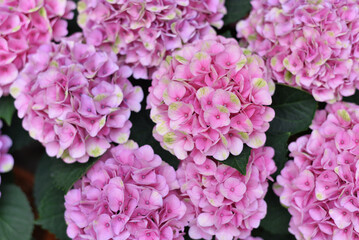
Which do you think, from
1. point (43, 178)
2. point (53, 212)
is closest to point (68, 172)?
point (53, 212)

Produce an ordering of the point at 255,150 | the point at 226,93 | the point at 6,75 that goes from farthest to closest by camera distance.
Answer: the point at 6,75 → the point at 255,150 → the point at 226,93

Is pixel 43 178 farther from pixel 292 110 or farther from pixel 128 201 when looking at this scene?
pixel 292 110

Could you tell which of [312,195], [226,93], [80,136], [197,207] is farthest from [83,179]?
[312,195]

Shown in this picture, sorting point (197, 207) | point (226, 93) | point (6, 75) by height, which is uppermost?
point (226, 93)

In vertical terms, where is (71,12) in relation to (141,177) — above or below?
above

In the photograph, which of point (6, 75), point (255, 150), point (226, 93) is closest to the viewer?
point (226, 93)

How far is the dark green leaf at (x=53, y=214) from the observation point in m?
1.04

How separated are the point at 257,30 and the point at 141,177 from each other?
0.42m

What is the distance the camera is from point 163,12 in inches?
37.5

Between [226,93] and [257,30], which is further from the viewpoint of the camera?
[257,30]

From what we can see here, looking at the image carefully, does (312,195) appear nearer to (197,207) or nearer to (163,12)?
(197,207)

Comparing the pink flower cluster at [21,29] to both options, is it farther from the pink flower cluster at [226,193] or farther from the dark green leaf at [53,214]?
the pink flower cluster at [226,193]

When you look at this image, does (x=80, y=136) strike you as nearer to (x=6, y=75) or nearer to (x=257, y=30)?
(x=6, y=75)

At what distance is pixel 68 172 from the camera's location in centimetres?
96
